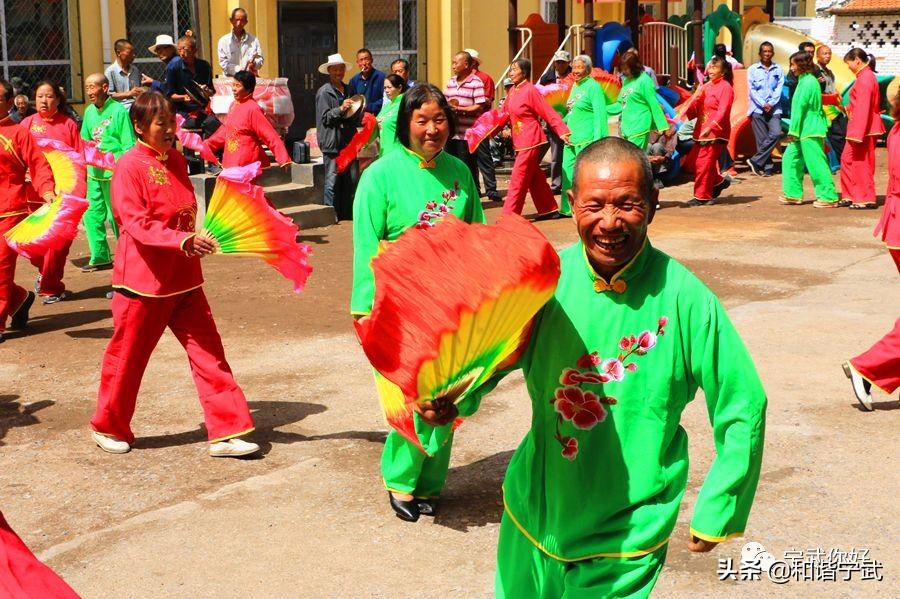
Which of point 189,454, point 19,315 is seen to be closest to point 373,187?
point 189,454

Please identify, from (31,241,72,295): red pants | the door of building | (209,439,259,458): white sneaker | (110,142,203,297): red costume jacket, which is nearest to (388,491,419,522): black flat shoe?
(209,439,259,458): white sneaker

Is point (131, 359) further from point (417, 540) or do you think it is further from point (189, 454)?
point (417, 540)

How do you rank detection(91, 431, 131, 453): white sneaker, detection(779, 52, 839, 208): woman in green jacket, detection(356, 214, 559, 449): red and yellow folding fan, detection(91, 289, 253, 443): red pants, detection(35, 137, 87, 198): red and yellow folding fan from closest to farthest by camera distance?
detection(356, 214, 559, 449): red and yellow folding fan, detection(91, 289, 253, 443): red pants, detection(91, 431, 131, 453): white sneaker, detection(35, 137, 87, 198): red and yellow folding fan, detection(779, 52, 839, 208): woman in green jacket

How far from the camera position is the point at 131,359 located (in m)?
6.36

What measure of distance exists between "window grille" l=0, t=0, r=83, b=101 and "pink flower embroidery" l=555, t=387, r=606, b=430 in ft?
52.4

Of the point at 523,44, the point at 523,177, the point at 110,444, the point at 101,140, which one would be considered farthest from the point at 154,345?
the point at 523,44

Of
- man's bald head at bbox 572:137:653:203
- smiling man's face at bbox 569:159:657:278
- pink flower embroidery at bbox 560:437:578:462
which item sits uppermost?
man's bald head at bbox 572:137:653:203

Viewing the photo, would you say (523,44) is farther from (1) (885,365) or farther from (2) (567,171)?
(1) (885,365)

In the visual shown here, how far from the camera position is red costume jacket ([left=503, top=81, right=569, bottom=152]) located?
1383cm

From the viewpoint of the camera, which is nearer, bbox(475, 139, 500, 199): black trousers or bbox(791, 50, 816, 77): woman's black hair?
bbox(791, 50, 816, 77): woman's black hair

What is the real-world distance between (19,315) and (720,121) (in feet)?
30.2

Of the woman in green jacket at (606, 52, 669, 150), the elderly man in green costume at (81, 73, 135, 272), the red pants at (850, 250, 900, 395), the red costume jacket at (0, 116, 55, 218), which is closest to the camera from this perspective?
the red pants at (850, 250, 900, 395)

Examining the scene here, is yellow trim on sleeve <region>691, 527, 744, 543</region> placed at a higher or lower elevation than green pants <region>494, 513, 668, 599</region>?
higher

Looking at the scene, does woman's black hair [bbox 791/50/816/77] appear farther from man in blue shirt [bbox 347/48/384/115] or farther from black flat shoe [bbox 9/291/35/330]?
black flat shoe [bbox 9/291/35/330]
